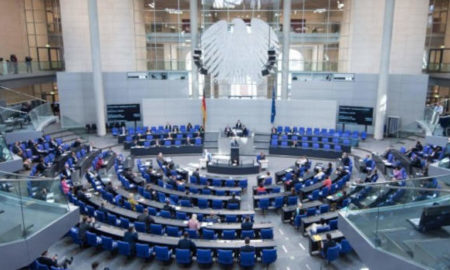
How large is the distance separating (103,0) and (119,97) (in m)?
7.54

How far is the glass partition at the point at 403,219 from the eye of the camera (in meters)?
5.91

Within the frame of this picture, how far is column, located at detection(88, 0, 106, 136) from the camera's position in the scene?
24828 millimetres

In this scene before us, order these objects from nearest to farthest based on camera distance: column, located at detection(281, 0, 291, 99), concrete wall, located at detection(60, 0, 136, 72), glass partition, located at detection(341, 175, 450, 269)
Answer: glass partition, located at detection(341, 175, 450, 269), column, located at detection(281, 0, 291, 99), concrete wall, located at detection(60, 0, 136, 72)

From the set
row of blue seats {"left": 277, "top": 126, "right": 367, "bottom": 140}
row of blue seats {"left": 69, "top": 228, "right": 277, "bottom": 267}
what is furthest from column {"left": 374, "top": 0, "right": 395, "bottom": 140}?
row of blue seats {"left": 69, "top": 228, "right": 277, "bottom": 267}

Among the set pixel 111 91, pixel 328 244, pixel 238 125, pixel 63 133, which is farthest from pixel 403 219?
pixel 63 133

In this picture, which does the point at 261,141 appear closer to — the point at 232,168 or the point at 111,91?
the point at 232,168

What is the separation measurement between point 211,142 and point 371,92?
41.3 ft

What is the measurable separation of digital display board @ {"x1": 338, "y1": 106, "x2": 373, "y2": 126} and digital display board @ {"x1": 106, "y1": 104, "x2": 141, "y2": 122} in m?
15.7

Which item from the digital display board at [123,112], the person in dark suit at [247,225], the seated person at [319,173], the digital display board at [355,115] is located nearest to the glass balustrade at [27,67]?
the digital display board at [123,112]

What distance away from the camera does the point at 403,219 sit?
690 cm

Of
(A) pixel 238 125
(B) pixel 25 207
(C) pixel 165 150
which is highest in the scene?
(B) pixel 25 207

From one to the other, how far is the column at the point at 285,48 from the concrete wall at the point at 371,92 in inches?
31.1

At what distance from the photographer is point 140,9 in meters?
29.0

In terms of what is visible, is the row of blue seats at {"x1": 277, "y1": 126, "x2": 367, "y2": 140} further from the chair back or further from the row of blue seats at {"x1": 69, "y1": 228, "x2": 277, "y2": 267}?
the chair back
